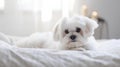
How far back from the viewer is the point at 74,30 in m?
1.38

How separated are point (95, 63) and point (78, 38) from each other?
0.33 m

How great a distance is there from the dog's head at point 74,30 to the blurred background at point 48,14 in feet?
4.79

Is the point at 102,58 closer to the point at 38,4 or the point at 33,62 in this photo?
the point at 33,62

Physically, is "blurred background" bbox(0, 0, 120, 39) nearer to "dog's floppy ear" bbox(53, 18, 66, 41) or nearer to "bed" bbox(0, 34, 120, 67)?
"dog's floppy ear" bbox(53, 18, 66, 41)

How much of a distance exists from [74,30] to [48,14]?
159 cm

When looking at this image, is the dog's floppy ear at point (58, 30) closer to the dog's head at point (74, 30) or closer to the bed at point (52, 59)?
the dog's head at point (74, 30)

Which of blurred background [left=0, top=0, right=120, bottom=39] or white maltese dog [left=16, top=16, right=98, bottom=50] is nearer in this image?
white maltese dog [left=16, top=16, right=98, bottom=50]

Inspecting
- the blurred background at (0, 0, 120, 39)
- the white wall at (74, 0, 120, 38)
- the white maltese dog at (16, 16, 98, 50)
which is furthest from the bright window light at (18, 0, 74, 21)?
the white maltese dog at (16, 16, 98, 50)

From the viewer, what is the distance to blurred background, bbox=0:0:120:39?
285cm

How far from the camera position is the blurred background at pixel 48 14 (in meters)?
2.85

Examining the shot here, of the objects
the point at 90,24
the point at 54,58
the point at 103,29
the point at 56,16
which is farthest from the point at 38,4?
the point at 54,58

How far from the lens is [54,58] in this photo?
1.06 meters

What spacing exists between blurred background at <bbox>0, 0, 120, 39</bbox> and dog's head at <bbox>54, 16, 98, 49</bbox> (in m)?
1.46

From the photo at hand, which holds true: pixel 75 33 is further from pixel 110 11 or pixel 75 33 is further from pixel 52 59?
pixel 110 11
